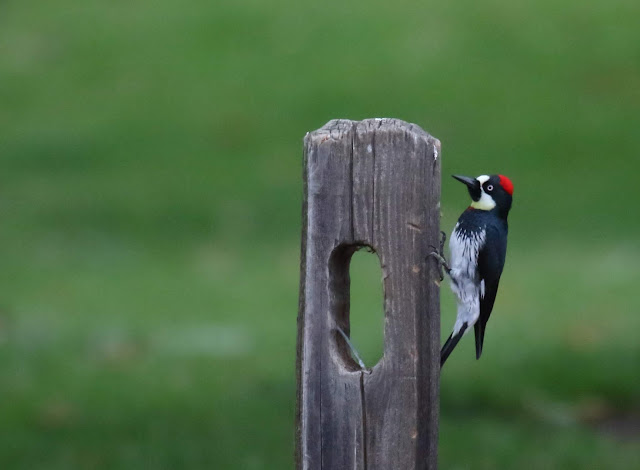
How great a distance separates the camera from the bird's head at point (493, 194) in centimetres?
429

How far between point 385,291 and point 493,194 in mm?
1117

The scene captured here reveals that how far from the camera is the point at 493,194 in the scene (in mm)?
4359

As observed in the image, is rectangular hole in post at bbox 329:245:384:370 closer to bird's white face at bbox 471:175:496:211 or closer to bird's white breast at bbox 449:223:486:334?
bird's white breast at bbox 449:223:486:334

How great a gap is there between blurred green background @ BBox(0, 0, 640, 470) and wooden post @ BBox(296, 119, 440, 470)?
3.45 meters

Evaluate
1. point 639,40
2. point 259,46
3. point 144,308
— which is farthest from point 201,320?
point 639,40

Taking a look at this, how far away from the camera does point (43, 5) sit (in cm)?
2259

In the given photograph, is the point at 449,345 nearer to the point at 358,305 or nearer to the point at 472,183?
the point at 472,183

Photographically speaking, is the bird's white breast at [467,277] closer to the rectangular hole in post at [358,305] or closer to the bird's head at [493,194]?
the bird's head at [493,194]

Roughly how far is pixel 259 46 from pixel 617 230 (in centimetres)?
793

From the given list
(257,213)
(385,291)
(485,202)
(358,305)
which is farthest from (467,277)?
(257,213)

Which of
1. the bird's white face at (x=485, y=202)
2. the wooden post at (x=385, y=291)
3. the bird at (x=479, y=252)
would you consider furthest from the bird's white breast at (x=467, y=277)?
the wooden post at (x=385, y=291)

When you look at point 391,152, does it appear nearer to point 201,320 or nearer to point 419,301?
point 419,301

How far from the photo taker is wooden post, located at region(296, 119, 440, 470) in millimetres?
3312

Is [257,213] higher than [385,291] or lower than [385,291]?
higher
